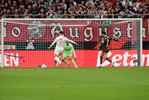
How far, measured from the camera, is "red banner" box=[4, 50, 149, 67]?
18.9 m

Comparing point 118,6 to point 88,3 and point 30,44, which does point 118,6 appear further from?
point 30,44

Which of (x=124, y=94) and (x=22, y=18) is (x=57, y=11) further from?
(x=124, y=94)

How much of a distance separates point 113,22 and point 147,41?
2.84 m

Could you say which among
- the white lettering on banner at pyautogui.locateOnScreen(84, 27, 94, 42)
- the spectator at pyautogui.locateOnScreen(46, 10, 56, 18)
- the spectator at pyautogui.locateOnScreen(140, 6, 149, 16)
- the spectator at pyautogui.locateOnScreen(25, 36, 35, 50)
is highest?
the spectator at pyautogui.locateOnScreen(140, 6, 149, 16)

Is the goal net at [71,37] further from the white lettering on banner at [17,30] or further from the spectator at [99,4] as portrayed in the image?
the spectator at [99,4]

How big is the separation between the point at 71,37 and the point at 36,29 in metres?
2.33

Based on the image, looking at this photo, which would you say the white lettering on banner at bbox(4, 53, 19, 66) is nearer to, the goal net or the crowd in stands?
the goal net

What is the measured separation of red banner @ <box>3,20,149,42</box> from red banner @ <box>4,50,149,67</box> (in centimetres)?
85

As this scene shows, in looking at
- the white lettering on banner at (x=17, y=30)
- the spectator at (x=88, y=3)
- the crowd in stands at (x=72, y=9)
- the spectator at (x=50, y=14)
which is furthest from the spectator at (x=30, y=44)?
the spectator at (x=88, y=3)

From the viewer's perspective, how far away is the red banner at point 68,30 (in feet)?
62.5

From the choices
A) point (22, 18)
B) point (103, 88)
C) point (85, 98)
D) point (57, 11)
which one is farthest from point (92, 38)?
point (85, 98)

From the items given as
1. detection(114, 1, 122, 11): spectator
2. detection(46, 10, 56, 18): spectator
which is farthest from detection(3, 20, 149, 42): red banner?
detection(114, 1, 122, 11): spectator

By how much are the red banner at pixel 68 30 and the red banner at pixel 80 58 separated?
0.85 m

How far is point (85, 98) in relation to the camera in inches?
268
